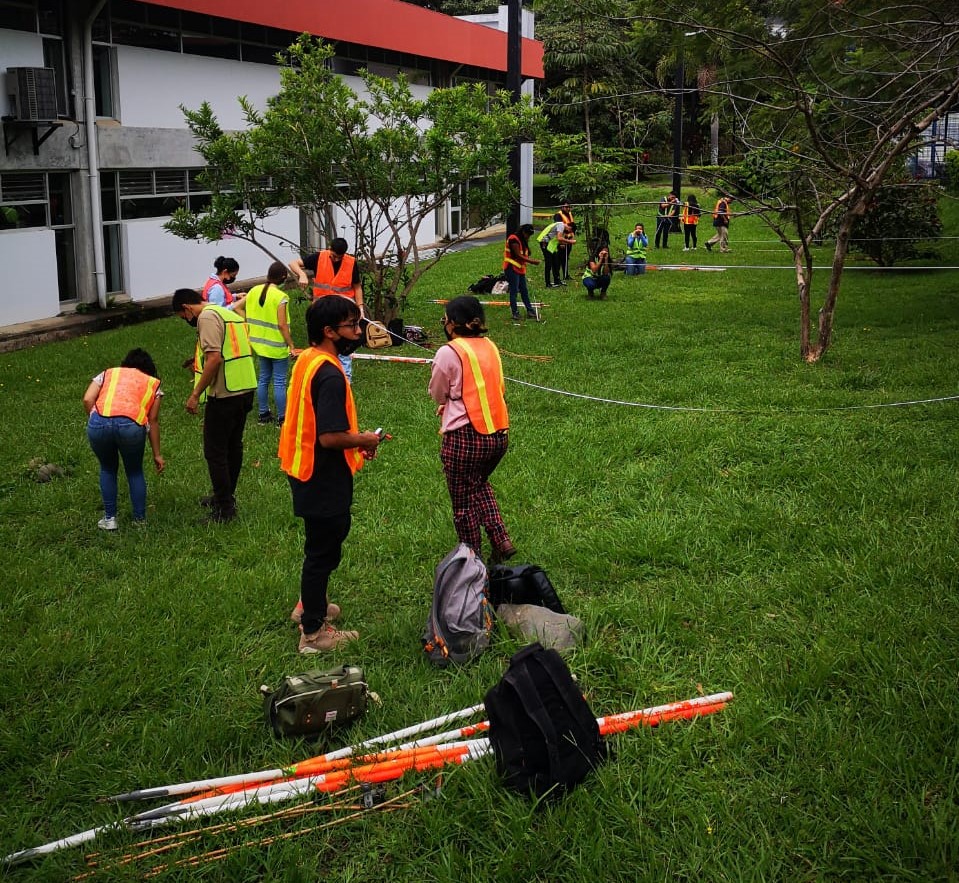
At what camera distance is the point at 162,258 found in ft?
63.9

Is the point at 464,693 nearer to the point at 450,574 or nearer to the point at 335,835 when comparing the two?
the point at 450,574

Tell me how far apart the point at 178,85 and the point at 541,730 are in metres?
18.6

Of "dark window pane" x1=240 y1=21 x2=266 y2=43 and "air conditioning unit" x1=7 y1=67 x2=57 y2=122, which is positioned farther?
"dark window pane" x1=240 y1=21 x2=266 y2=43

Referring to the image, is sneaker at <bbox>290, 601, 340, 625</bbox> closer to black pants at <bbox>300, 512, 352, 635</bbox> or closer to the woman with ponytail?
black pants at <bbox>300, 512, 352, 635</bbox>

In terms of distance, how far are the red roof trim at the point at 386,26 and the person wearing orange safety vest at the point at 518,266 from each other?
744 cm

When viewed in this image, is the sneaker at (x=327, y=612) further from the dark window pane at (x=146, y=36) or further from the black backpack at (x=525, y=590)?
the dark window pane at (x=146, y=36)

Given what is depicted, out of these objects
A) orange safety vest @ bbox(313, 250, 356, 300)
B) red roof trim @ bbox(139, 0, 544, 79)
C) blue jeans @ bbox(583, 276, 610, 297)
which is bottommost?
blue jeans @ bbox(583, 276, 610, 297)

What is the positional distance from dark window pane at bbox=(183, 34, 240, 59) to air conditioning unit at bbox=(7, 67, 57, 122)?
5345mm

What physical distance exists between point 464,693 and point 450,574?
2.18 ft

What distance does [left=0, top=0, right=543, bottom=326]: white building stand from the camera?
1574 centimetres

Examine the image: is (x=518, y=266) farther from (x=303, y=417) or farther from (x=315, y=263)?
(x=303, y=417)

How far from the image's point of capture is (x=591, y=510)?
24.5 feet

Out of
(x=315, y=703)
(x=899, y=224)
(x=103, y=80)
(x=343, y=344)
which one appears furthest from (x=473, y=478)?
(x=899, y=224)

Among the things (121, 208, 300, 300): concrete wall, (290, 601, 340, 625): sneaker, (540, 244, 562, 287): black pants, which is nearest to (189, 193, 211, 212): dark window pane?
(121, 208, 300, 300): concrete wall
